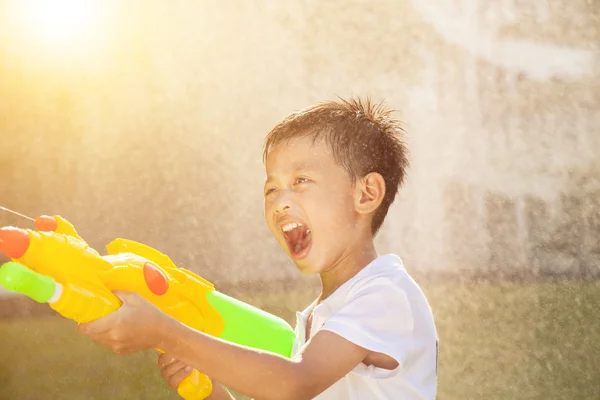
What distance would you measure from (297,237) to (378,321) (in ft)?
0.54

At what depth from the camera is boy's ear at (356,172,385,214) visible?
85 cm

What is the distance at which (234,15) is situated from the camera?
317 cm

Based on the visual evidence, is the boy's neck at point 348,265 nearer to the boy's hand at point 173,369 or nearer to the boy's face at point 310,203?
the boy's face at point 310,203

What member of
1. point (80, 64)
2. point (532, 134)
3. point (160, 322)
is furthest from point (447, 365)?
point (532, 134)

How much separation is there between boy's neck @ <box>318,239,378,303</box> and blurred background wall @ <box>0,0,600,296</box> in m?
2.01

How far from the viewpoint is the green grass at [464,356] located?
1662mm

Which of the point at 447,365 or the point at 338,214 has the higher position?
the point at 338,214

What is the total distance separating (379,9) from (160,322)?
3064 millimetres

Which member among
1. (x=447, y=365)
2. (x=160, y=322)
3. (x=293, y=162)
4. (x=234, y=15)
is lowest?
(x=447, y=365)

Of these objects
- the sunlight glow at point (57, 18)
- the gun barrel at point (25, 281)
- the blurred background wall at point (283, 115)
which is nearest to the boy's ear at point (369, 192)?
the gun barrel at point (25, 281)

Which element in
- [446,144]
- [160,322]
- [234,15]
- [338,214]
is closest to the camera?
[160,322]

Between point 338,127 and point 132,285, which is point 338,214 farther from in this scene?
point 132,285

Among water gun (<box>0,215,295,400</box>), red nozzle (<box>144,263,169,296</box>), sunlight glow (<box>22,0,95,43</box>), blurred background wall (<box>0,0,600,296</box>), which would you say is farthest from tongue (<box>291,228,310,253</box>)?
sunlight glow (<box>22,0,95,43</box>)

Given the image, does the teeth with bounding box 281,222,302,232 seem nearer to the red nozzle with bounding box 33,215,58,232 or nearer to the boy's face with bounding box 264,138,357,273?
the boy's face with bounding box 264,138,357,273
